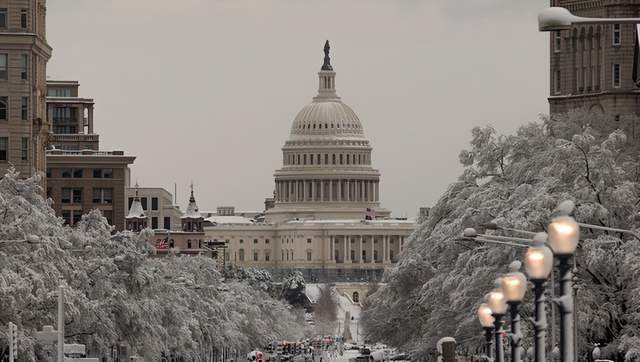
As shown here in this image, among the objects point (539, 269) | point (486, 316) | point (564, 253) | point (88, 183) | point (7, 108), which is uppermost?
point (7, 108)

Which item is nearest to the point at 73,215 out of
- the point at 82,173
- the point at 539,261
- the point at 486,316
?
the point at 82,173

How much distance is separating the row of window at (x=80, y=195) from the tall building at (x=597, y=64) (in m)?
64.9

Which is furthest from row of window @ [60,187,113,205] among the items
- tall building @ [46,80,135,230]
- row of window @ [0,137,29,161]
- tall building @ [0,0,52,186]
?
row of window @ [0,137,29,161]

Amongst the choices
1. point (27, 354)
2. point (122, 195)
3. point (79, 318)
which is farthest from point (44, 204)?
point (122, 195)

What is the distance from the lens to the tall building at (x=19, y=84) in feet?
393

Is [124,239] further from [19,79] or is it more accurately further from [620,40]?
[620,40]

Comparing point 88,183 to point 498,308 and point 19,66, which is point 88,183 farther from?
point 498,308

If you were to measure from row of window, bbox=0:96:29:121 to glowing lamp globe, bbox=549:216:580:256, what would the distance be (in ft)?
301

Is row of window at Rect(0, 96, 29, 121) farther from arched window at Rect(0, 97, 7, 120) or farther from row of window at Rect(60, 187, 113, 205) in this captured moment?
row of window at Rect(60, 187, 113, 205)

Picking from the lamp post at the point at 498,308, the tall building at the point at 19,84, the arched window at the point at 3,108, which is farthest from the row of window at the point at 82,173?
the lamp post at the point at 498,308

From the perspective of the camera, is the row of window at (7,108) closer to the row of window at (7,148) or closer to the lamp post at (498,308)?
the row of window at (7,148)

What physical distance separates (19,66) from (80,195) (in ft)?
238

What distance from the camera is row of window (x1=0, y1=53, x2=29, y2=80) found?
120 meters

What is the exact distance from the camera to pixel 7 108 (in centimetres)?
12062
